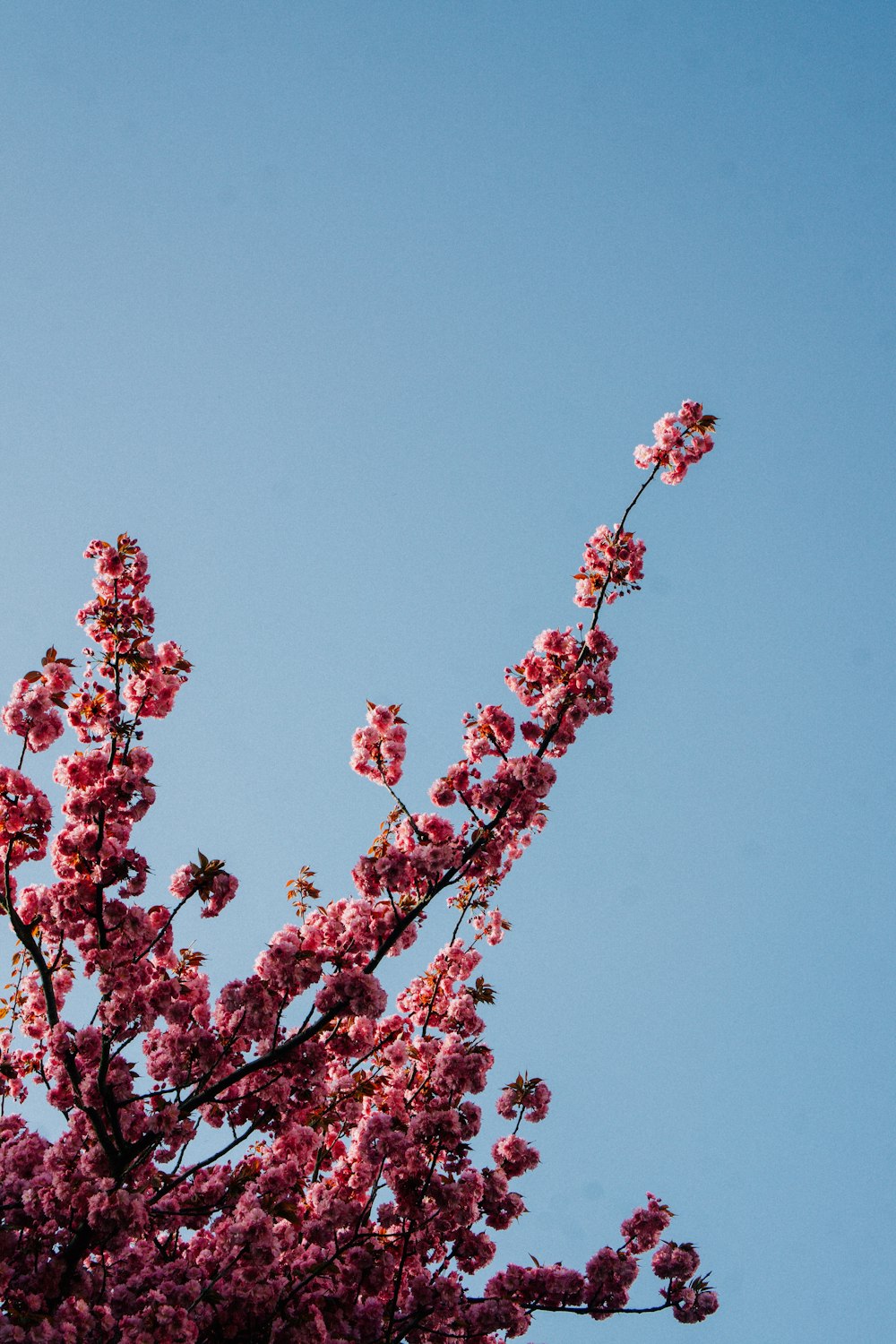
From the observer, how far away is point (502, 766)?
8.36 m

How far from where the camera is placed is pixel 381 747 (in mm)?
8828

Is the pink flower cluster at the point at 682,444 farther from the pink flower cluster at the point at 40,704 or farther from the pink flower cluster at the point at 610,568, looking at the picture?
the pink flower cluster at the point at 40,704

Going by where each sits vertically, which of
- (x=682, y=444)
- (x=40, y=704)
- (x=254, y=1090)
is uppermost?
(x=682, y=444)

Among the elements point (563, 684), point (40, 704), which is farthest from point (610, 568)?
point (40, 704)

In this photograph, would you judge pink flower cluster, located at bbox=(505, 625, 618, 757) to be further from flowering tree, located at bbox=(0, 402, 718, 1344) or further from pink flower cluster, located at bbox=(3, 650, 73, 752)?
pink flower cluster, located at bbox=(3, 650, 73, 752)

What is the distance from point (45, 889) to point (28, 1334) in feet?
9.71

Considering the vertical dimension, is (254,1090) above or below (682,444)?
below

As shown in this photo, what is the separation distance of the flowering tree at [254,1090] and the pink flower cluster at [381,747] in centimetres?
2

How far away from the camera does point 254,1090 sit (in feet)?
24.0

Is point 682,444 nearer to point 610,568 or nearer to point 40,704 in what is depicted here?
point 610,568

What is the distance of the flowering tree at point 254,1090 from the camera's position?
262 inches

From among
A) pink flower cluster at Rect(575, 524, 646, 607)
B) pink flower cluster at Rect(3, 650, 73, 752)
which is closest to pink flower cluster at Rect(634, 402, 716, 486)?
pink flower cluster at Rect(575, 524, 646, 607)

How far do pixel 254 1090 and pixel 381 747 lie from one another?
3.05 m

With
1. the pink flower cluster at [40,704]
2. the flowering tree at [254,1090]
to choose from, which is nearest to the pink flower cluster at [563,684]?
the flowering tree at [254,1090]
